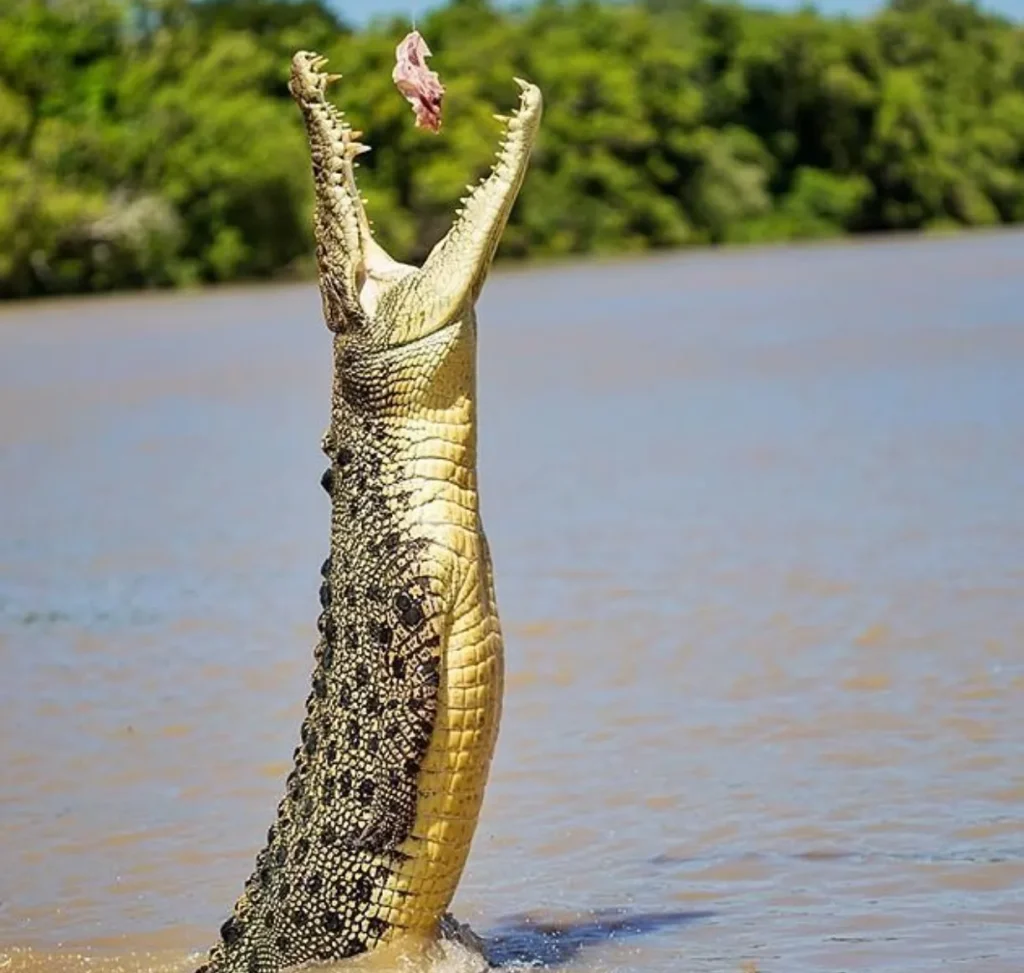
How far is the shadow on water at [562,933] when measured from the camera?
231 inches

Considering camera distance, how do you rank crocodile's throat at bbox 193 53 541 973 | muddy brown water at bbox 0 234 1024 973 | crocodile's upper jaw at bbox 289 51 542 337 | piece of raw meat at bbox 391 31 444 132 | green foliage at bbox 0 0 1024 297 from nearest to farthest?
crocodile's throat at bbox 193 53 541 973 → crocodile's upper jaw at bbox 289 51 542 337 → piece of raw meat at bbox 391 31 444 132 → muddy brown water at bbox 0 234 1024 973 → green foliage at bbox 0 0 1024 297

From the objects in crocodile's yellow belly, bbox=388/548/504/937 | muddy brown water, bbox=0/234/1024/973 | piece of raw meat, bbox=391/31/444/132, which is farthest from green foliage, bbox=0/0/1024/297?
crocodile's yellow belly, bbox=388/548/504/937

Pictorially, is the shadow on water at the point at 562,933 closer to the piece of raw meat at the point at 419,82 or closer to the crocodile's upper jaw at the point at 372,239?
the crocodile's upper jaw at the point at 372,239

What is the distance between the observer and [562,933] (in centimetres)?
612

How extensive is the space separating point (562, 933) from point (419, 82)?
214 centimetres

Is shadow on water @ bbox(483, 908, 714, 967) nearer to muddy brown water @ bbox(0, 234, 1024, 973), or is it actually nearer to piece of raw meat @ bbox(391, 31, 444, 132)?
muddy brown water @ bbox(0, 234, 1024, 973)

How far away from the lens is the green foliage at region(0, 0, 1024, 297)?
49094 millimetres

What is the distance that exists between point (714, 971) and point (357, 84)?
53143mm

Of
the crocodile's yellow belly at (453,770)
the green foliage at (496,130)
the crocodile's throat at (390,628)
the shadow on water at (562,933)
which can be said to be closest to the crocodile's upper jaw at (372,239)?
the crocodile's throat at (390,628)

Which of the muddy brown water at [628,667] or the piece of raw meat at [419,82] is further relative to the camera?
the muddy brown water at [628,667]

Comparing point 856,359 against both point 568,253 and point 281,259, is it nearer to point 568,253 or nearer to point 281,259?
point 281,259

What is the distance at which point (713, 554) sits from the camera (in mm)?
11844

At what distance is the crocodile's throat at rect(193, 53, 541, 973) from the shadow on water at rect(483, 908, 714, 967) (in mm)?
702

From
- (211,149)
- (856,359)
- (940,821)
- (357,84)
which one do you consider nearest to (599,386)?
(856,359)
